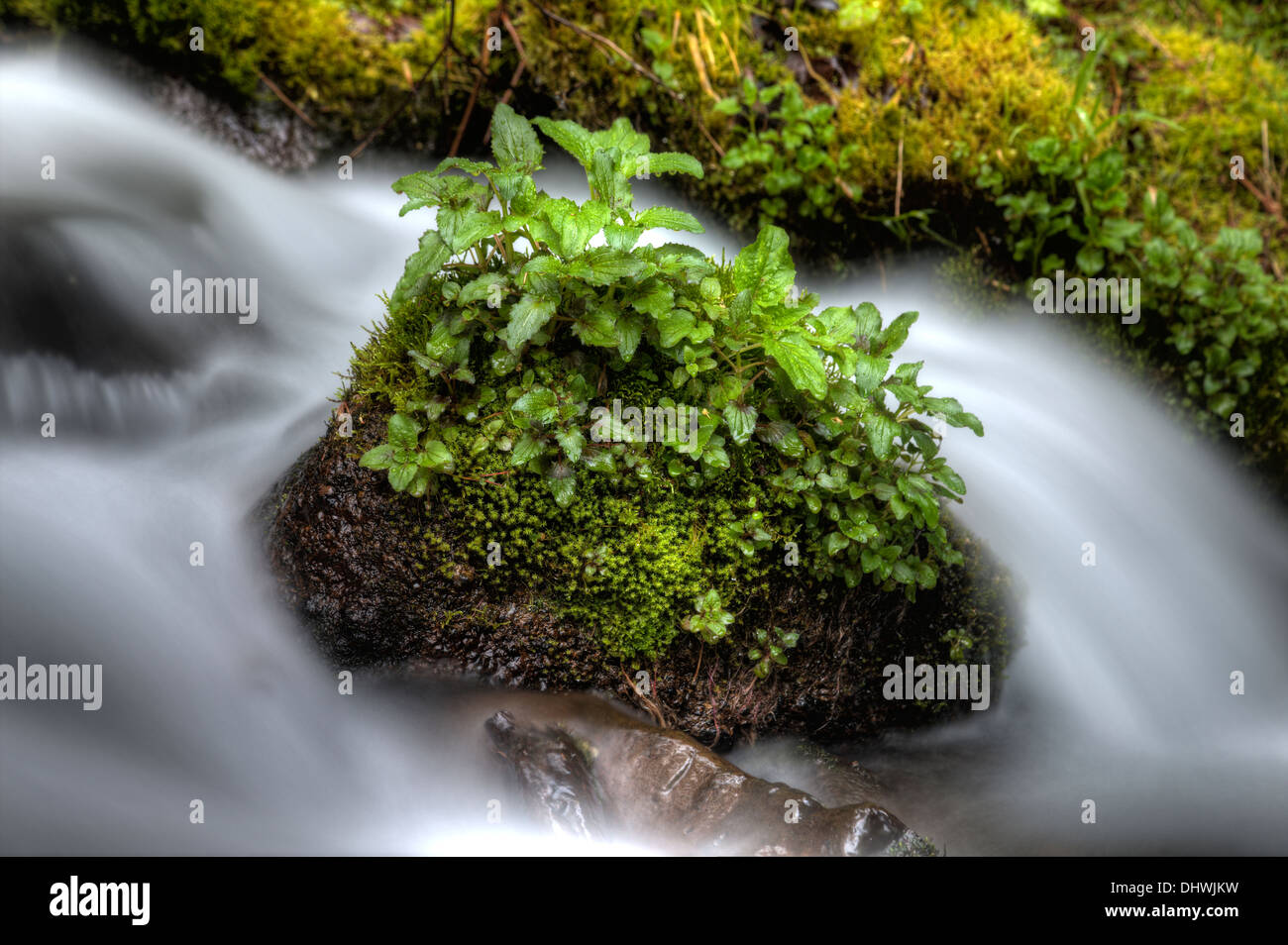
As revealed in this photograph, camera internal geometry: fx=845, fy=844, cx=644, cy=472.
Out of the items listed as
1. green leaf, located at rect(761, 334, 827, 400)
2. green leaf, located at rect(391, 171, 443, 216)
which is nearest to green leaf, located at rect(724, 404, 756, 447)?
green leaf, located at rect(761, 334, 827, 400)

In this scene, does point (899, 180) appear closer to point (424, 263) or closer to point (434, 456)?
point (424, 263)

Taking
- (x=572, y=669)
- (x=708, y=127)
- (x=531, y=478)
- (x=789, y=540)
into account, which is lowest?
(x=572, y=669)

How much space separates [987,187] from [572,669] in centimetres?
336

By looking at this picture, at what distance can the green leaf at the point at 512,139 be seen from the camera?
299 cm

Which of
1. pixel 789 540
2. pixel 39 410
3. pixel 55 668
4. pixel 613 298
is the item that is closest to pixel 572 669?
pixel 789 540

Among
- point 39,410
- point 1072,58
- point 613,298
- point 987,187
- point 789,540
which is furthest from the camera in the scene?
point 1072,58

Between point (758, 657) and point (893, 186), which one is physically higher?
point (893, 186)

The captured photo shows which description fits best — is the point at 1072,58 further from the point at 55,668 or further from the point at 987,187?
the point at 55,668

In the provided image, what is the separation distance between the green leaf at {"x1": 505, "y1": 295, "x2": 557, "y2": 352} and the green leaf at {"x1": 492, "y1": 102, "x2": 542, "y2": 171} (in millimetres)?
539

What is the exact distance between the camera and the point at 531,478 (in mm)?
3113

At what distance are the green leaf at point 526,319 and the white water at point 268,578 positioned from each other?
4.21 ft

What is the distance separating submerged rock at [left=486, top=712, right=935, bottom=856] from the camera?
2.67 metres

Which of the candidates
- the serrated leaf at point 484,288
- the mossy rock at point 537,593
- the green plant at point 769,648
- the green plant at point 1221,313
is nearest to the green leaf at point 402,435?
the mossy rock at point 537,593

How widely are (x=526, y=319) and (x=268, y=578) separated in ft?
4.88
